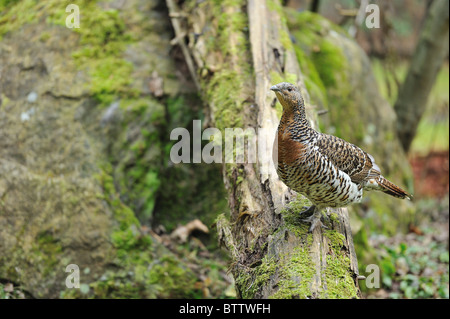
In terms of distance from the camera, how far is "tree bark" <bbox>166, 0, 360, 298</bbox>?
10.2 feet

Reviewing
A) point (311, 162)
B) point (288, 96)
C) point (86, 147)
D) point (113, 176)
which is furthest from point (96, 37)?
point (311, 162)

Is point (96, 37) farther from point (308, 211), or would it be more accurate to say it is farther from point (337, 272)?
point (337, 272)

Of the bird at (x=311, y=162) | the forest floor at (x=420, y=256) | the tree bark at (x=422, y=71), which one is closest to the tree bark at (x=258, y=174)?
the bird at (x=311, y=162)

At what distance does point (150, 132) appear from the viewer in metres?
5.81

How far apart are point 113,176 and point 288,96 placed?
9.10 feet

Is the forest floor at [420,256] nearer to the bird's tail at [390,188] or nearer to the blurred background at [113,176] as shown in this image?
the blurred background at [113,176]

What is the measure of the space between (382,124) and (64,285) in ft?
19.6

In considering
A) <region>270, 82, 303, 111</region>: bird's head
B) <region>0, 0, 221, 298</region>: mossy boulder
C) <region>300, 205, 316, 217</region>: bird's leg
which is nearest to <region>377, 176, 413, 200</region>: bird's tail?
<region>300, 205, 316, 217</region>: bird's leg

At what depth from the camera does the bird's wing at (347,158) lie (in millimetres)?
3619

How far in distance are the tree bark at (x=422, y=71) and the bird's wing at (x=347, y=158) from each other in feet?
16.7

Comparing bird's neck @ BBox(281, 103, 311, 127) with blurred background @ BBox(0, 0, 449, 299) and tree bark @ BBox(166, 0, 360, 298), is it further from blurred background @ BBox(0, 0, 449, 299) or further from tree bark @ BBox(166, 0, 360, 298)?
blurred background @ BBox(0, 0, 449, 299)

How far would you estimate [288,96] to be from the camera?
355 centimetres

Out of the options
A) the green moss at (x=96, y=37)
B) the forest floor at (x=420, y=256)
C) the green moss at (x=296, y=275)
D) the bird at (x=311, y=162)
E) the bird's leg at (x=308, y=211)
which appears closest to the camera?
the green moss at (x=296, y=275)

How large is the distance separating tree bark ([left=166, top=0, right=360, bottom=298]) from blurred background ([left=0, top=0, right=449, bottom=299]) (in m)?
0.47
